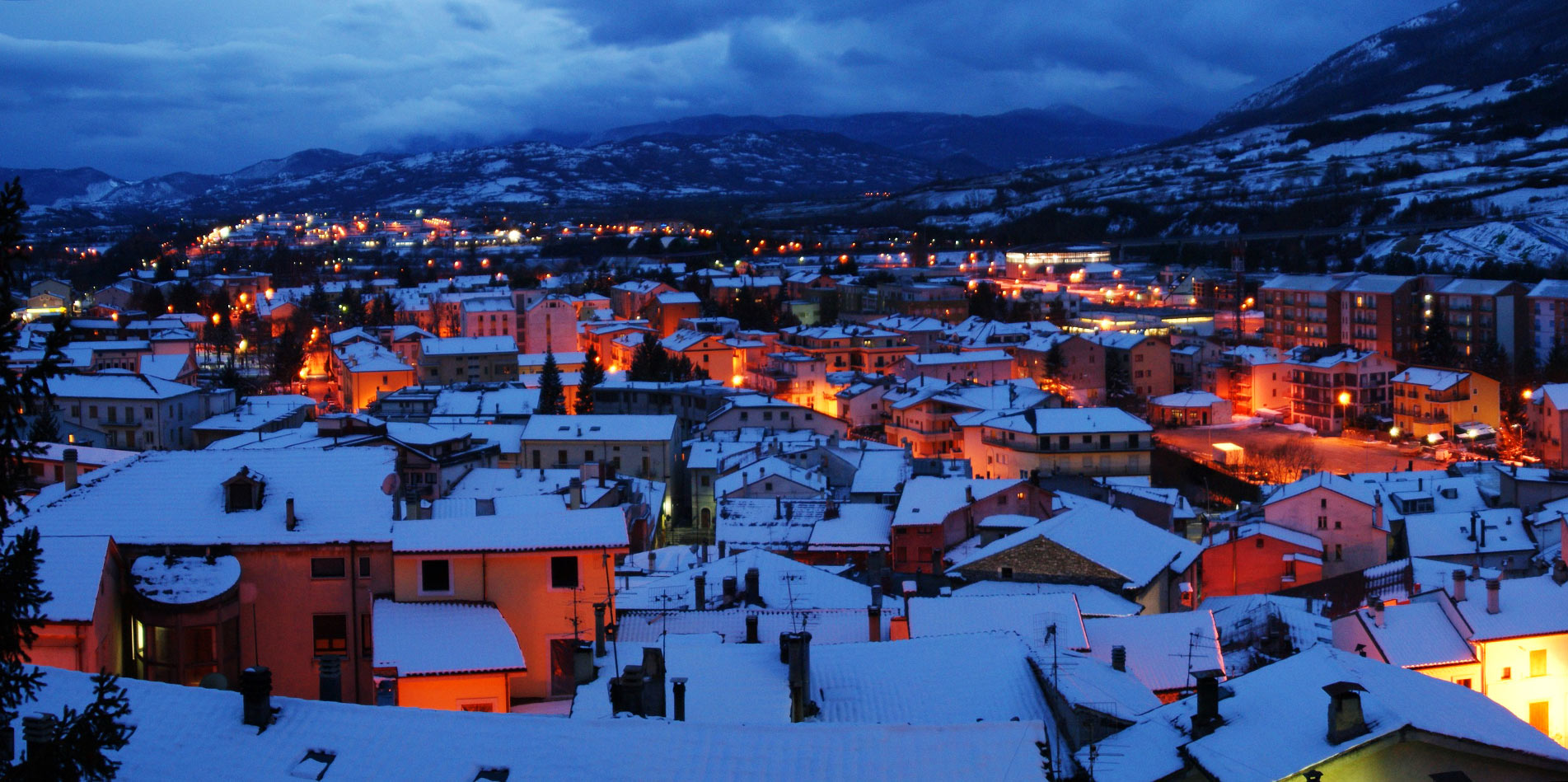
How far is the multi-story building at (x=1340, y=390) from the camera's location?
36469mm

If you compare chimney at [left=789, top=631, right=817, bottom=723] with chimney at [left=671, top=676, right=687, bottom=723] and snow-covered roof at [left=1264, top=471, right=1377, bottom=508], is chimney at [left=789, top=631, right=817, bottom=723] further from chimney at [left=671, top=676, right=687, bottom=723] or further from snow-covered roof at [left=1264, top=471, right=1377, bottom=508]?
snow-covered roof at [left=1264, top=471, right=1377, bottom=508]

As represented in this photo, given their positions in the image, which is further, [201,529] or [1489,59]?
[1489,59]

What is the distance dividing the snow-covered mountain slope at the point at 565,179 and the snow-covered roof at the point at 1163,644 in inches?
4656

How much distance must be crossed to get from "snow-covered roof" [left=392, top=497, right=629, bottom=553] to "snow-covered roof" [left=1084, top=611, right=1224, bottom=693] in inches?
134

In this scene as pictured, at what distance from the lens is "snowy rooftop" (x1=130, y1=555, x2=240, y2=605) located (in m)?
7.81

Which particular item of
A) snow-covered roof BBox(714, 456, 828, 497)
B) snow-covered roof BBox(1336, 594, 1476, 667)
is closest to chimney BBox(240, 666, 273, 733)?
snow-covered roof BBox(1336, 594, 1476, 667)

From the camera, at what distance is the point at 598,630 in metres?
8.27

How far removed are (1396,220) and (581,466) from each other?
56920 mm

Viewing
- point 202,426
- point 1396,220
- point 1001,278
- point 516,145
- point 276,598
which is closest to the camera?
point 276,598

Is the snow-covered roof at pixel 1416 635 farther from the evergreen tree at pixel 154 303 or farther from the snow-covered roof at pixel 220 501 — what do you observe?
the evergreen tree at pixel 154 303

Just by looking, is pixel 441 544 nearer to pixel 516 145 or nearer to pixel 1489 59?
pixel 1489 59

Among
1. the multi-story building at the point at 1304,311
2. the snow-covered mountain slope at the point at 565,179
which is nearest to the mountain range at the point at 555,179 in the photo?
the snow-covered mountain slope at the point at 565,179

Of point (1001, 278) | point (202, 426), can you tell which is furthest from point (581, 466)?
point (1001, 278)

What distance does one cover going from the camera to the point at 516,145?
542 ft
